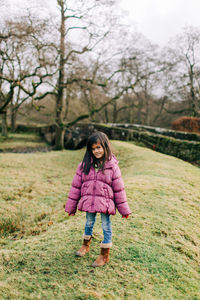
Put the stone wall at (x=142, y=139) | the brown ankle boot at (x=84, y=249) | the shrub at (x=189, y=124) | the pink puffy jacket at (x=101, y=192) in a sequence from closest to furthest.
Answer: the pink puffy jacket at (x=101, y=192) → the brown ankle boot at (x=84, y=249) → the stone wall at (x=142, y=139) → the shrub at (x=189, y=124)

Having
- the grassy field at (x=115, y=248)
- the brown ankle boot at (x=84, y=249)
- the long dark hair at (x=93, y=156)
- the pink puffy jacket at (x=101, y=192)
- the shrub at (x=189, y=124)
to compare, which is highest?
the shrub at (x=189, y=124)

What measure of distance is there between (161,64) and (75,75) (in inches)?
583

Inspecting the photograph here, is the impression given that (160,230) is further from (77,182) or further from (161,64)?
(161,64)

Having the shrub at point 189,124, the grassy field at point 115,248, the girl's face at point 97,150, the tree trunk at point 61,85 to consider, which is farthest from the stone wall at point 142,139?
the girl's face at point 97,150

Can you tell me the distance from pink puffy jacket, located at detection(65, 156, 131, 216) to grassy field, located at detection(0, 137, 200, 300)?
2.49ft

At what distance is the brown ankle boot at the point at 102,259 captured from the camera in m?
2.94

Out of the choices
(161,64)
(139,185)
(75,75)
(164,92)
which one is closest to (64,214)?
(139,185)

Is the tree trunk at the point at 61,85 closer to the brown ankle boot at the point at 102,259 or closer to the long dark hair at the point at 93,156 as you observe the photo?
the long dark hair at the point at 93,156

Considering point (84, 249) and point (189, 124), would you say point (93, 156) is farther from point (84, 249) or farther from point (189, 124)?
point (189, 124)

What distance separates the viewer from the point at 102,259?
9.77 ft

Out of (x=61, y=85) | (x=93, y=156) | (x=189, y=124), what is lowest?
(x=93, y=156)

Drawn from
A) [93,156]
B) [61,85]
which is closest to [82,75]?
[61,85]

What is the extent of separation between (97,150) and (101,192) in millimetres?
562

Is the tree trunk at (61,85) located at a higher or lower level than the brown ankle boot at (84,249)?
higher
